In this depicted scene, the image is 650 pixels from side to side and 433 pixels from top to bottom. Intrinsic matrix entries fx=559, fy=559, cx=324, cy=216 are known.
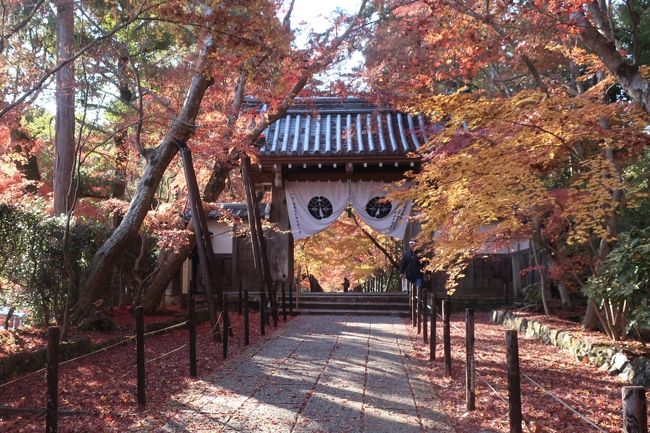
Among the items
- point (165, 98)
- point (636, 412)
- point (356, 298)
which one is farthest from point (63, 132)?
point (636, 412)

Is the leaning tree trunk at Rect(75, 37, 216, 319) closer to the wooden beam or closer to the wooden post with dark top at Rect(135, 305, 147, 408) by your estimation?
the wooden post with dark top at Rect(135, 305, 147, 408)

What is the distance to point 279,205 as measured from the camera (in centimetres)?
1619

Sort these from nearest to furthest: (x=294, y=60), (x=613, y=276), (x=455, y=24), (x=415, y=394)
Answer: (x=415, y=394)
(x=613, y=276)
(x=455, y=24)
(x=294, y=60)

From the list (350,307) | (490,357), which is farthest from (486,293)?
(490,357)

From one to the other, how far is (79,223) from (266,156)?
6201 mm

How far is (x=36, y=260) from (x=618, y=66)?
26.2 ft

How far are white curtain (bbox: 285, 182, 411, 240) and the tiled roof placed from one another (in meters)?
1.22

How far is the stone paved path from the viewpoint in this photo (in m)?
4.73

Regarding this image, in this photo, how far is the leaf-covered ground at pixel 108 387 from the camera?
4.78m

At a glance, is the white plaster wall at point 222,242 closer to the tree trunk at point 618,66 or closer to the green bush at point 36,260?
the green bush at point 36,260

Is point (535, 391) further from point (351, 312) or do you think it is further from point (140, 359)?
point (351, 312)

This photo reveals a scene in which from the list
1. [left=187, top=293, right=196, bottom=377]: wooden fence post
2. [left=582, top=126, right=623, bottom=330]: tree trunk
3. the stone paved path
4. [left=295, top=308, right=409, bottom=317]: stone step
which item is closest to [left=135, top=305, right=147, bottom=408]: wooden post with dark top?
the stone paved path

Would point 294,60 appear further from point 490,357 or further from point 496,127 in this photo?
point 490,357

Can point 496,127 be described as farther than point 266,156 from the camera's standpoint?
No
